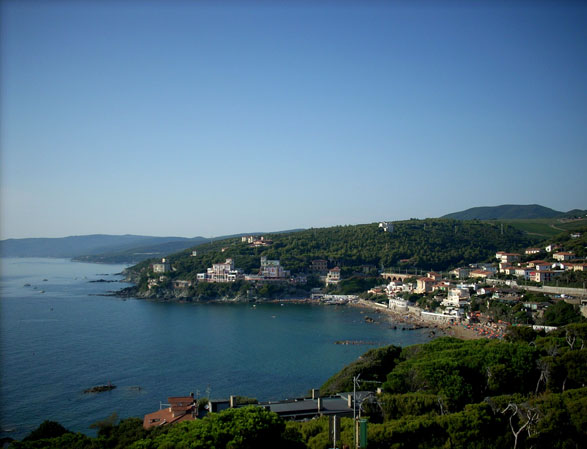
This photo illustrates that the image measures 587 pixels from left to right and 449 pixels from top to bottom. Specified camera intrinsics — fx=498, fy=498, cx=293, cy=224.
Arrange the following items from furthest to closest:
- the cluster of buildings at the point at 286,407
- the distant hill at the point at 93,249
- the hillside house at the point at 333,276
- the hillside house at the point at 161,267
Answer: the distant hill at the point at 93,249
the hillside house at the point at 161,267
the hillside house at the point at 333,276
the cluster of buildings at the point at 286,407

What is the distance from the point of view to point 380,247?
41562 millimetres

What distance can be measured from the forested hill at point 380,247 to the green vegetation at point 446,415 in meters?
27.4

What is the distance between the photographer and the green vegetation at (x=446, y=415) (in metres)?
6.27

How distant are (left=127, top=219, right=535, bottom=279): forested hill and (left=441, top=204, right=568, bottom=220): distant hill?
3675cm

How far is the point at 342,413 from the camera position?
8.05 m

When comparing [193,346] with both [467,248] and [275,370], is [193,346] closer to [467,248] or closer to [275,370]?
[275,370]

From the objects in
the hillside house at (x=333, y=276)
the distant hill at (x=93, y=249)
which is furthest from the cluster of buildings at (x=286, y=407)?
the distant hill at (x=93, y=249)

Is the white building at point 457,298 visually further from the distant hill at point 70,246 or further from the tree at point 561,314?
the distant hill at point 70,246

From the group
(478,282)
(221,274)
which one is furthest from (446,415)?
(221,274)

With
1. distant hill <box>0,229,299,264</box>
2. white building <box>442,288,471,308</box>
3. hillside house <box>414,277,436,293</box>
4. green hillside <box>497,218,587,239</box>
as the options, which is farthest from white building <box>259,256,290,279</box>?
distant hill <box>0,229,299,264</box>

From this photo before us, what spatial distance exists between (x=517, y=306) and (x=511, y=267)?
9.43 metres

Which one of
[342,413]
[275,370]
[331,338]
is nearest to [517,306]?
[331,338]

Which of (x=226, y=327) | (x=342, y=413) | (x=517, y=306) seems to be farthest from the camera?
(x=226, y=327)

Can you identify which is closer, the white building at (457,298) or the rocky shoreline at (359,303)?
the rocky shoreline at (359,303)
